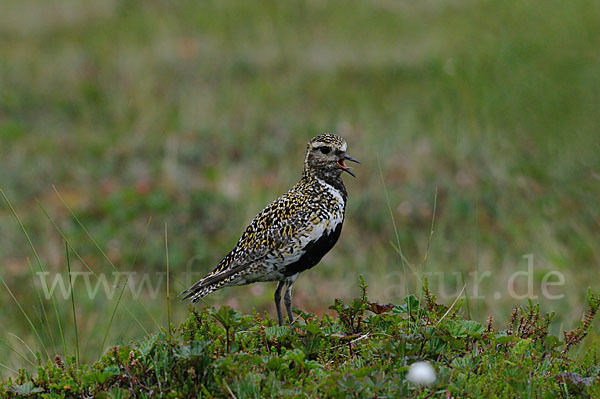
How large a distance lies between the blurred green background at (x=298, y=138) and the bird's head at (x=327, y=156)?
3082 millimetres

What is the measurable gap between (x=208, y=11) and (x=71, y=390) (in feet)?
49.4

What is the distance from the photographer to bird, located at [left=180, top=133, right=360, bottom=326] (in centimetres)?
471

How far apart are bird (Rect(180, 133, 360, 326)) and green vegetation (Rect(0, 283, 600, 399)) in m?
0.39

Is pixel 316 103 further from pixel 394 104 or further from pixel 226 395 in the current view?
pixel 226 395

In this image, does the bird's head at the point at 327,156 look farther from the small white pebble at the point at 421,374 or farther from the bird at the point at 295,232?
the small white pebble at the point at 421,374

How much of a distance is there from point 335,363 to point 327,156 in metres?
1.40

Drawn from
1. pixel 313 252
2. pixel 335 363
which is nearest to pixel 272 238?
pixel 313 252

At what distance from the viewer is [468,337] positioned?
14.4 ft

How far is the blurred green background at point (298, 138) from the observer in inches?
393

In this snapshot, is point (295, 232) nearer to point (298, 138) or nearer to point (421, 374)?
point (421, 374)

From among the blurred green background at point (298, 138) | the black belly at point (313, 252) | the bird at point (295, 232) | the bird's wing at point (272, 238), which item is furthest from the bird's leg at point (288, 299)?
the blurred green background at point (298, 138)

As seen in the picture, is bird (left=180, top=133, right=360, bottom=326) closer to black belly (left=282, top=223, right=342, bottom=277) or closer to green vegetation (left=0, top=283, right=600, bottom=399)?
black belly (left=282, top=223, right=342, bottom=277)

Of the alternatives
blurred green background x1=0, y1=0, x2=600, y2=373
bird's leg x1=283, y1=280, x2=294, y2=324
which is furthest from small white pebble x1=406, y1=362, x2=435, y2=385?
blurred green background x1=0, y1=0, x2=600, y2=373

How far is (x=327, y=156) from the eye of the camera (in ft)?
16.3
